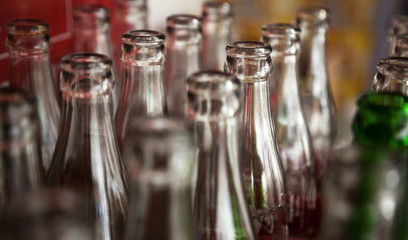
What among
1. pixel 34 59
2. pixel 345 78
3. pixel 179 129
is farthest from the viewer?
pixel 345 78

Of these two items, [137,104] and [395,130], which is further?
[137,104]

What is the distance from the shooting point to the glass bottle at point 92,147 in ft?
1.15

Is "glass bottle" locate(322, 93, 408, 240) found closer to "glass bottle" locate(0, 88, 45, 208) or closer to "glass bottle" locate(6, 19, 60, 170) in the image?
"glass bottle" locate(0, 88, 45, 208)

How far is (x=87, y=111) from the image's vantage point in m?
0.37

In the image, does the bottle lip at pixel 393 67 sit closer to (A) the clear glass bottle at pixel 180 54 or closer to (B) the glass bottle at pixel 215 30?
(A) the clear glass bottle at pixel 180 54

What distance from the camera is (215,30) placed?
2.38 feet

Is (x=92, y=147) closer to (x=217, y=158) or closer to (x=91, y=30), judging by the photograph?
(x=217, y=158)

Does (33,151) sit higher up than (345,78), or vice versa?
(33,151)

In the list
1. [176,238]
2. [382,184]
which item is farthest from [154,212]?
[382,184]

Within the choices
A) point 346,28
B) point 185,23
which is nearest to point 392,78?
point 185,23

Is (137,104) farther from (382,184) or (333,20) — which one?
(333,20)

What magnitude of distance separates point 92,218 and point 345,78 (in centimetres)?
106

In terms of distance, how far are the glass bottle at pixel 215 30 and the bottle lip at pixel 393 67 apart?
301 mm

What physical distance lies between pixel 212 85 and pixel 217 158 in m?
0.06
